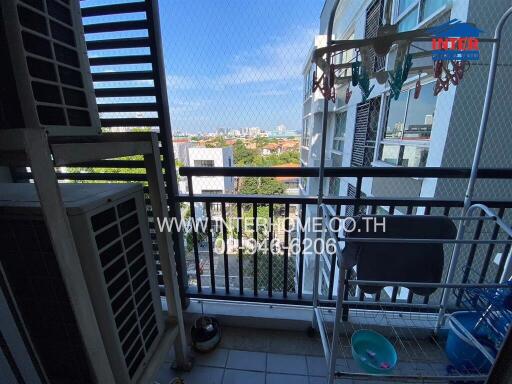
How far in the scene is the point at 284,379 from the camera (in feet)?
4.06

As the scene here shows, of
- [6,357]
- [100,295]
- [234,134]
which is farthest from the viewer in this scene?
[234,134]

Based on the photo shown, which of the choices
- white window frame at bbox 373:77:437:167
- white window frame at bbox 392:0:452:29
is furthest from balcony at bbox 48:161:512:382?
white window frame at bbox 392:0:452:29

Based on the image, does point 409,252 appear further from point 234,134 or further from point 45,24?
point 45,24

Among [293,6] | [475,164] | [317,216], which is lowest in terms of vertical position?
[317,216]

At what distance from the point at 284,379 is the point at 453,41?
1679 millimetres

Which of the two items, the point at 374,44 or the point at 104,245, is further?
the point at 374,44

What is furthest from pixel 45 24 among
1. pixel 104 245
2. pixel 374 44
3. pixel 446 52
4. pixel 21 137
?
A: pixel 446 52

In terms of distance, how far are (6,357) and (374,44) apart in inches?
61.2

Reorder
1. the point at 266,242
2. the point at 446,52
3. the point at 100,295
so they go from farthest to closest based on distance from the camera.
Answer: the point at 266,242
the point at 446,52
the point at 100,295

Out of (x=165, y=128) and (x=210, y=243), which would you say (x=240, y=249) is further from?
(x=165, y=128)

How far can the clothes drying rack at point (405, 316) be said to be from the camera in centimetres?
97

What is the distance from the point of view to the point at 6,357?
2.09 feet

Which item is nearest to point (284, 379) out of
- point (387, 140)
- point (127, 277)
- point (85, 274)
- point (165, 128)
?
point (127, 277)

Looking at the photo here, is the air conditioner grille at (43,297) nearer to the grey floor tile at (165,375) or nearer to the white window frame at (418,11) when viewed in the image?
the grey floor tile at (165,375)
